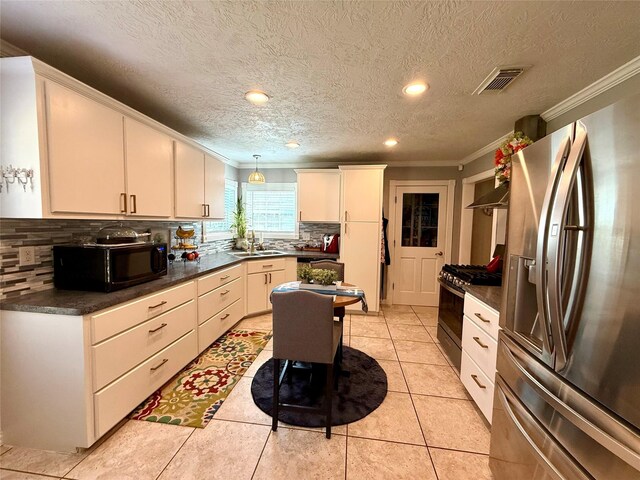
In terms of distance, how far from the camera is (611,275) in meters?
0.82

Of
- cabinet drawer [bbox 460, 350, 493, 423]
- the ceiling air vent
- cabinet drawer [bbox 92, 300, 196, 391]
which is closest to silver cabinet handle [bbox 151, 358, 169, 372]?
cabinet drawer [bbox 92, 300, 196, 391]

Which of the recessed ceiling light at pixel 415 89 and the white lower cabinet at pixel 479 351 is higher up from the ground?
the recessed ceiling light at pixel 415 89

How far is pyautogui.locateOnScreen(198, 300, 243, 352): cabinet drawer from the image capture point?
2.64 metres

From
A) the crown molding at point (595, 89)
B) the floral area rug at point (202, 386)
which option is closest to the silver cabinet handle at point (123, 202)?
the floral area rug at point (202, 386)

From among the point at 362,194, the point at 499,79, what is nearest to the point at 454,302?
the point at 499,79

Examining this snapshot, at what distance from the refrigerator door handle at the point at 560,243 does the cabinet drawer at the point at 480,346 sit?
85 cm

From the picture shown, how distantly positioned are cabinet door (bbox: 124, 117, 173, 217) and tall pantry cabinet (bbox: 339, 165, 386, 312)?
7.58 ft

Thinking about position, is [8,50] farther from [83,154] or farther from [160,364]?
[160,364]

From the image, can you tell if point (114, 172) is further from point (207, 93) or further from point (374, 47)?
point (374, 47)

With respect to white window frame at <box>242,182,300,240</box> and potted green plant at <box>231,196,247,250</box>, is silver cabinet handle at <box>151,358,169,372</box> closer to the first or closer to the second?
potted green plant at <box>231,196,247,250</box>

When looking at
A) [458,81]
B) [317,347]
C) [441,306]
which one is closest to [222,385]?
[317,347]

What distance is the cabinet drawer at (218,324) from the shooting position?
8.66 feet

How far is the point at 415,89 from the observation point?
1882 millimetres

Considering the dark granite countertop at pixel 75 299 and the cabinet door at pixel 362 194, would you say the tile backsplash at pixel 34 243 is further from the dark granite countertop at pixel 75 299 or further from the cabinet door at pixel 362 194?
the cabinet door at pixel 362 194
